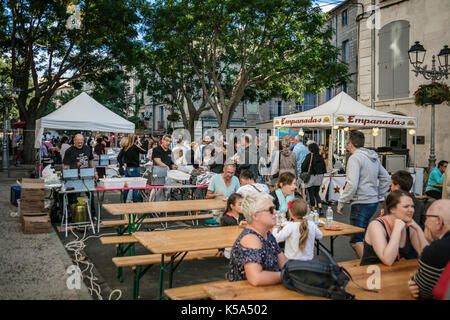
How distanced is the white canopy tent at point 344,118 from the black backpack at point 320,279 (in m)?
9.26

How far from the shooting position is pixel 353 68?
87.9ft

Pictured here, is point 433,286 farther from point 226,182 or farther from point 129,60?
point 129,60

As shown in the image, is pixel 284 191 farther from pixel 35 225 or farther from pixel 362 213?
pixel 35 225

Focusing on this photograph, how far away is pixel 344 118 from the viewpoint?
37.4 ft

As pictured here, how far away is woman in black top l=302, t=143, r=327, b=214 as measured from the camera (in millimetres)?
10109

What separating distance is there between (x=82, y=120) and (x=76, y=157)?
342 cm

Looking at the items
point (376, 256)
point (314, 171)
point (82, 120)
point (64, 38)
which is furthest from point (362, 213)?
point (64, 38)

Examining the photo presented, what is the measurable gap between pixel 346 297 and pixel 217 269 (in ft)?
11.0

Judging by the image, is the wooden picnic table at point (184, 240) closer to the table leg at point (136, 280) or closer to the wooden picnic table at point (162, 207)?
the table leg at point (136, 280)

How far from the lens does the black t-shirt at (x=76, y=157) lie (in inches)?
342

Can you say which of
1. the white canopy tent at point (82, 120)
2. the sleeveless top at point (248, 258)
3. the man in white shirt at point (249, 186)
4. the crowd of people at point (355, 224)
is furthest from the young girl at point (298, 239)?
the white canopy tent at point (82, 120)

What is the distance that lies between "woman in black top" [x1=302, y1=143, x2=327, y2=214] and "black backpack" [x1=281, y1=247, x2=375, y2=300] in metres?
7.69

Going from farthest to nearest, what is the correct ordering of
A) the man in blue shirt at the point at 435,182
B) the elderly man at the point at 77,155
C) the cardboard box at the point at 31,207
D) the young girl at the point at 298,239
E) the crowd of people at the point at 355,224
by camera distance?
the man in blue shirt at the point at 435,182 < the elderly man at the point at 77,155 < the cardboard box at the point at 31,207 < the young girl at the point at 298,239 < the crowd of people at the point at 355,224
